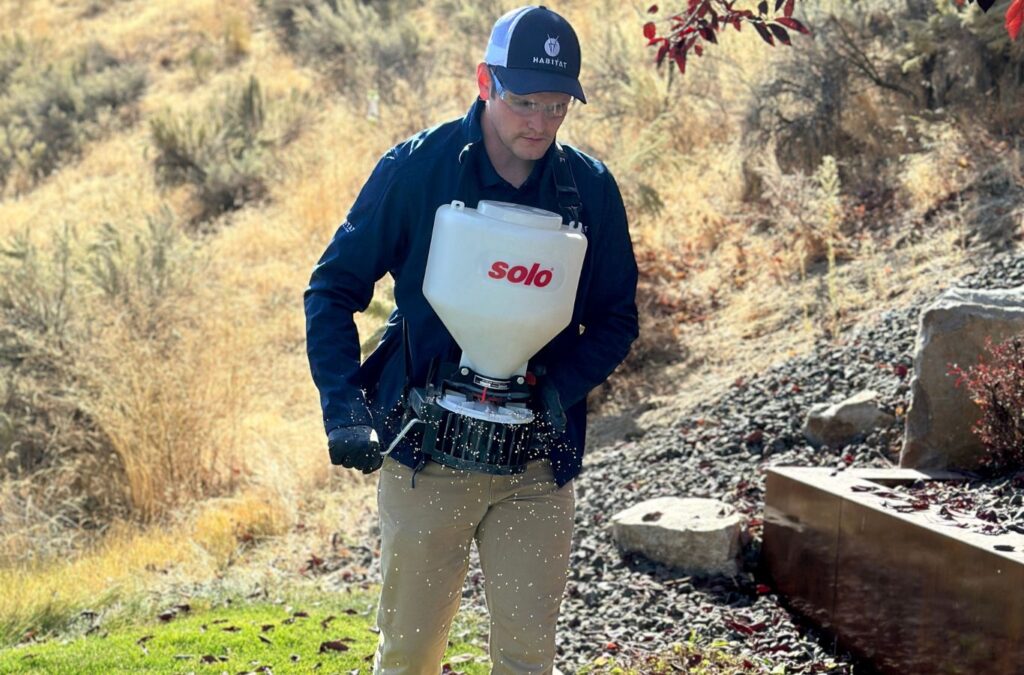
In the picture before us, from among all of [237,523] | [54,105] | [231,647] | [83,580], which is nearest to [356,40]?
[54,105]

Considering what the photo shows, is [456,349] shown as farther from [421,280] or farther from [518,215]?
[518,215]

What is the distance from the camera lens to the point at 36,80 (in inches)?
852

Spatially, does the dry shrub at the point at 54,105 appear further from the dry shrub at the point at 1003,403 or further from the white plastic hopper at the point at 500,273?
the white plastic hopper at the point at 500,273

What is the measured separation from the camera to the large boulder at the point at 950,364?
4691 millimetres

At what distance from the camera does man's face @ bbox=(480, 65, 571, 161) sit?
9.00 ft

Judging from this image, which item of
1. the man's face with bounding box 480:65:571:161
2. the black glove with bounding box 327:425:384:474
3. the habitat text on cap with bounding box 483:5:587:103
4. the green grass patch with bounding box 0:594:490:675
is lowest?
the green grass patch with bounding box 0:594:490:675

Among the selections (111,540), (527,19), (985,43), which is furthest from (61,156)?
(527,19)

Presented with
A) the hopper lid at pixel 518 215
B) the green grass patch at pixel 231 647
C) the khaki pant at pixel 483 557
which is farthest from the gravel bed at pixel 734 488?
the hopper lid at pixel 518 215

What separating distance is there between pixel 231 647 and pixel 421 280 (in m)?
2.41

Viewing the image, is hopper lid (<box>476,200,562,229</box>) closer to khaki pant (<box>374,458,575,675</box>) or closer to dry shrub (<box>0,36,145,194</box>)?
khaki pant (<box>374,458,575,675</box>)

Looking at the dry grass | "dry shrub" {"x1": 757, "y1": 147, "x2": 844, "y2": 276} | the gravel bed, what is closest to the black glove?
the gravel bed

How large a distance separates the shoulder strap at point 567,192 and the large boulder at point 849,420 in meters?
3.10

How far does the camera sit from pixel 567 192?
285cm

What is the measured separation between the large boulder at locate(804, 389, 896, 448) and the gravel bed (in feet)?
0.17
